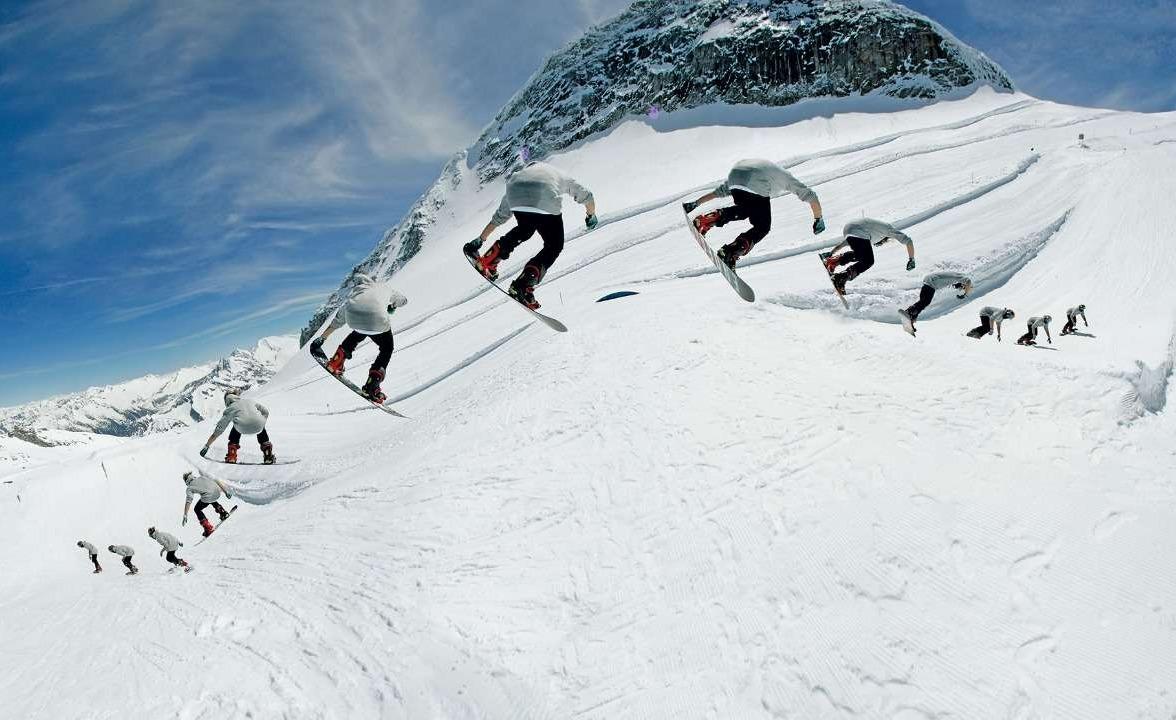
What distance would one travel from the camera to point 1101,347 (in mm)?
11648

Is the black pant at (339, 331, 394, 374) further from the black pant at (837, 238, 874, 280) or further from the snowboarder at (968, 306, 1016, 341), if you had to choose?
the snowboarder at (968, 306, 1016, 341)

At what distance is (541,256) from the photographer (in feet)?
25.1

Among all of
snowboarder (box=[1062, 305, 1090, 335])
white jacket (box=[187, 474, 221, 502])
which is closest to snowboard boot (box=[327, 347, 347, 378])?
white jacket (box=[187, 474, 221, 502])

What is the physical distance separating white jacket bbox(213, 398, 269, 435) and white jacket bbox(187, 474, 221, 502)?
2.38 m

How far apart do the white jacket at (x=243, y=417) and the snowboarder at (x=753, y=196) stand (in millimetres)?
9374

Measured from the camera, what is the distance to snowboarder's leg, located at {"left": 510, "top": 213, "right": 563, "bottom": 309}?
7.05 metres

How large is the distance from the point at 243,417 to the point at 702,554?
954 cm

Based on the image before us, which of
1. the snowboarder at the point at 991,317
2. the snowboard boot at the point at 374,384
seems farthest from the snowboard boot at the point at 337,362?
the snowboarder at the point at 991,317

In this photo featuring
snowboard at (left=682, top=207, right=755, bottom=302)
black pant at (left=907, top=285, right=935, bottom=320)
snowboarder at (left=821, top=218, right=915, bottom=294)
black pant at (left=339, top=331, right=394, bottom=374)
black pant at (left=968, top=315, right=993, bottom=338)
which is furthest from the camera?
black pant at (left=968, top=315, right=993, bottom=338)

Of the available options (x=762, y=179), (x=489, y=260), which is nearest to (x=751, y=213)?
(x=762, y=179)

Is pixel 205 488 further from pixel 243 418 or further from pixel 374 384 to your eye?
pixel 374 384

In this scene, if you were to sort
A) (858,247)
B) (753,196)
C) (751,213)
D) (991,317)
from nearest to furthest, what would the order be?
(753,196), (751,213), (858,247), (991,317)

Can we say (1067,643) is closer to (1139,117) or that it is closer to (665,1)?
(1139,117)

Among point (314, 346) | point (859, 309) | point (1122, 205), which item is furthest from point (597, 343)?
point (1122, 205)
